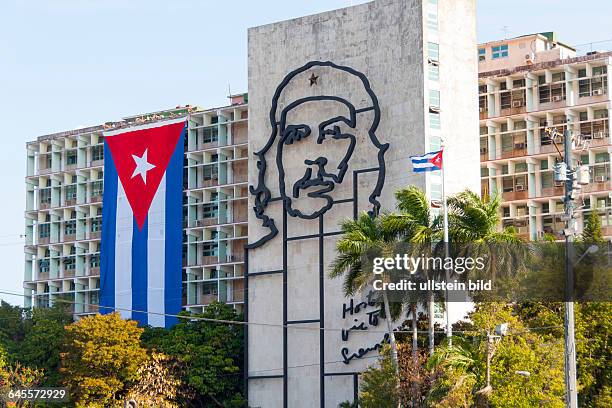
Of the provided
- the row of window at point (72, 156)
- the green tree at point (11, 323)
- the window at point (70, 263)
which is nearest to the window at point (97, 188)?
the row of window at point (72, 156)

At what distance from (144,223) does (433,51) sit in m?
34.0

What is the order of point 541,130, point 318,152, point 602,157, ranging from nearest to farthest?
1. point 318,152
2. point 602,157
3. point 541,130

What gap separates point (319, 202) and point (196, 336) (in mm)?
13199

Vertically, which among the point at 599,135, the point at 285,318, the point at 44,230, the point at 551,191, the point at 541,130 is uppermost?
the point at 541,130

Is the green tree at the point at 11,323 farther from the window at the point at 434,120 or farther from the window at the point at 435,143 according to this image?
the window at the point at 434,120

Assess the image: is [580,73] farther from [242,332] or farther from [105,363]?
[105,363]

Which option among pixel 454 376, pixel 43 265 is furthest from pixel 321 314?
pixel 43 265

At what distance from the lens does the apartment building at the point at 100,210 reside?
11188cm

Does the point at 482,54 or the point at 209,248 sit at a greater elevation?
the point at 482,54

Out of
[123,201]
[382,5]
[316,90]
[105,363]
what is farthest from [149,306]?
[382,5]

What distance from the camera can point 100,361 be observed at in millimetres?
87125

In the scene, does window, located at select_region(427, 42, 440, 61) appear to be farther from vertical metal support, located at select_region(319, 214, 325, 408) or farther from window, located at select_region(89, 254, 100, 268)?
window, located at select_region(89, 254, 100, 268)

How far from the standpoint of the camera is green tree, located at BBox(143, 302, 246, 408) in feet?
294

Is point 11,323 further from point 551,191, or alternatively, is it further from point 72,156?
point 551,191
